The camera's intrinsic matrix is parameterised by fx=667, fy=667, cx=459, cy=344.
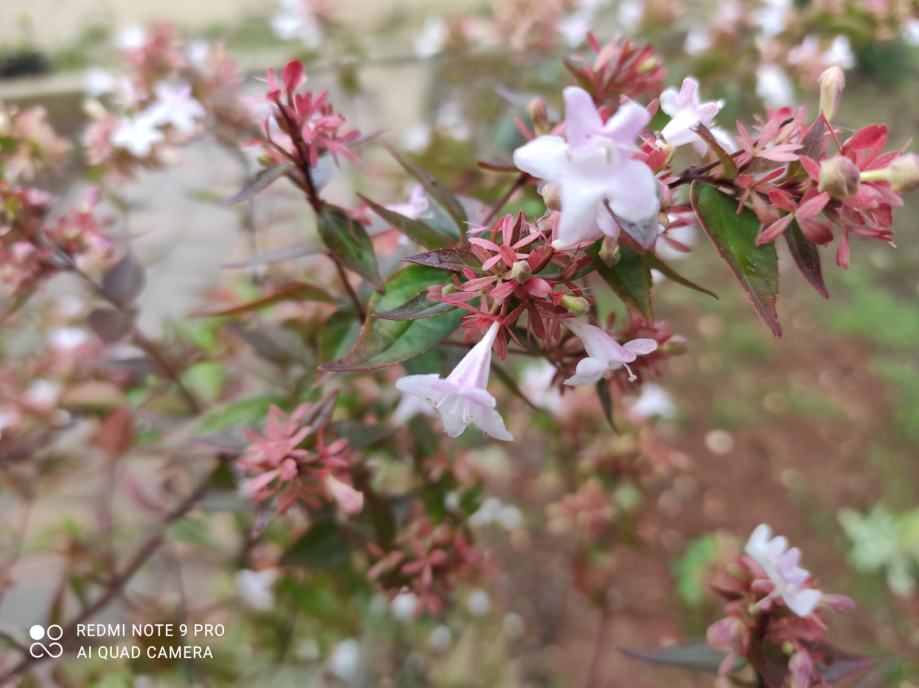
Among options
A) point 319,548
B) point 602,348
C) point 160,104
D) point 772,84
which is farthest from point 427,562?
point 772,84

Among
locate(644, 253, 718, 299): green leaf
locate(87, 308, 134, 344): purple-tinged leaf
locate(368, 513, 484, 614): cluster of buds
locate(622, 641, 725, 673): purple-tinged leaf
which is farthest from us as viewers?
locate(87, 308, 134, 344): purple-tinged leaf

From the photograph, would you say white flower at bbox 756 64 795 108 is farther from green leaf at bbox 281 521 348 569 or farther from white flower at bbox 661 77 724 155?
green leaf at bbox 281 521 348 569

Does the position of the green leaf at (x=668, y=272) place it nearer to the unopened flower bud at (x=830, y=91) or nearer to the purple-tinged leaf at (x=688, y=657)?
the unopened flower bud at (x=830, y=91)

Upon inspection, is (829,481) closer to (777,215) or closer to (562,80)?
(562,80)

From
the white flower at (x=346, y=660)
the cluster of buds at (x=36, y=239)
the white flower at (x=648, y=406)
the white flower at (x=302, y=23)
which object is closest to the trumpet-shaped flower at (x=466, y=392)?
the cluster of buds at (x=36, y=239)

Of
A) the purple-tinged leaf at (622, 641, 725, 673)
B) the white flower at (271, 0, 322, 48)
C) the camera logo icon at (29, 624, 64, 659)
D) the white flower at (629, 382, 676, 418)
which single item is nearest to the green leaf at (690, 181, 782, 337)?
the purple-tinged leaf at (622, 641, 725, 673)

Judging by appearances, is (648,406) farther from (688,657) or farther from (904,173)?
(904,173)

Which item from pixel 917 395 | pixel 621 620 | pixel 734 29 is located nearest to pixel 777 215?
pixel 734 29

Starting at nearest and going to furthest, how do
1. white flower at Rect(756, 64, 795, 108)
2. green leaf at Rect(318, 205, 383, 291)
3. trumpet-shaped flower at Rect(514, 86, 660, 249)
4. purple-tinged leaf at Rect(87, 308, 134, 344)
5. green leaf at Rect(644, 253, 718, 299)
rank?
1. trumpet-shaped flower at Rect(514, 86, 660, 249)
2. green leaf at Rect(644, 253, 718, 299)
3. green leaf at Rect(318, 205, 383, 291)
4. purple-tinged leaf at Rect(87, 308, 134, 344)
5. white flower at Rect(756, 64, 795, 108)
